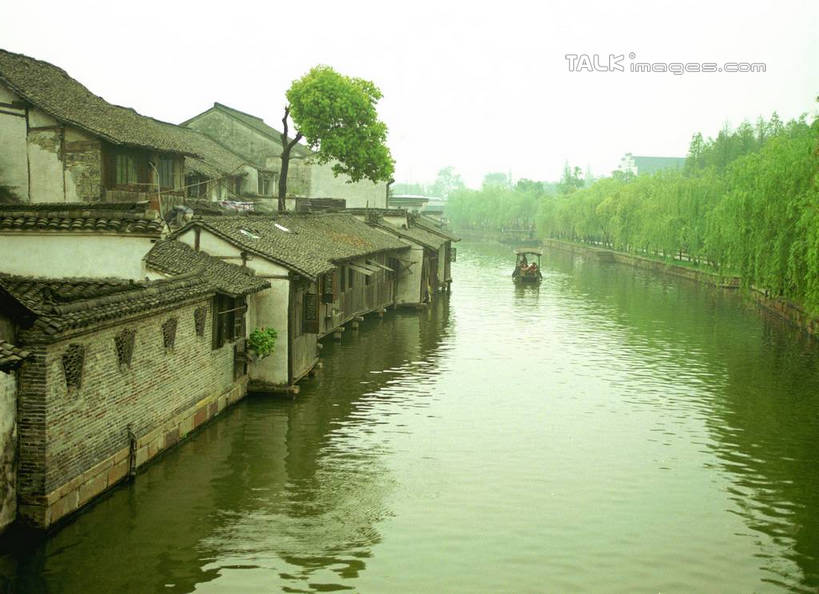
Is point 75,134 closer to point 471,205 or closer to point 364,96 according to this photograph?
point 364,96

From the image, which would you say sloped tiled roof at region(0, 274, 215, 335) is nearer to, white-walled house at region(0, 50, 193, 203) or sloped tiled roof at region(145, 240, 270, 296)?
sloped tiled roof at region(145, 240, 270, 296)

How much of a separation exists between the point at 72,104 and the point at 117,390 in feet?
64.9

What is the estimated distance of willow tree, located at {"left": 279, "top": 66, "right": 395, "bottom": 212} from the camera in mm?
41844

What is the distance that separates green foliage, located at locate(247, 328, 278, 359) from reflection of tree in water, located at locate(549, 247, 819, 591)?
34.1 feet

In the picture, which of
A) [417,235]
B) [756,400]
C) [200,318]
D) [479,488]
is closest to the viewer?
[479,488]

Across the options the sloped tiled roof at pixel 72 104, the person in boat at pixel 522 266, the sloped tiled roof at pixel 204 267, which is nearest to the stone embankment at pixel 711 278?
the person in boat at pixel 522 266

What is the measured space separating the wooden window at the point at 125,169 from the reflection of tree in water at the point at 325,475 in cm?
1062

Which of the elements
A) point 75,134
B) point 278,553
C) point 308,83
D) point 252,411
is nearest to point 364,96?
point 308,83

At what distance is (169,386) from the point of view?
15602 mm

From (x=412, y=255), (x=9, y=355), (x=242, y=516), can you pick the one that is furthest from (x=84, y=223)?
(x=412, y=255)

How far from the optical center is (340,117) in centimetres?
4284

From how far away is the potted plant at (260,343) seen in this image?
19625 mm

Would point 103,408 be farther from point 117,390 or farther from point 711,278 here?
point 711,278

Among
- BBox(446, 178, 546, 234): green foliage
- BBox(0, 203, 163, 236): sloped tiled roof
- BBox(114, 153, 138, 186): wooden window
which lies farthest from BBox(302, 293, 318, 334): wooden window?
BBox(446, 178, 546, 234): green foliage
